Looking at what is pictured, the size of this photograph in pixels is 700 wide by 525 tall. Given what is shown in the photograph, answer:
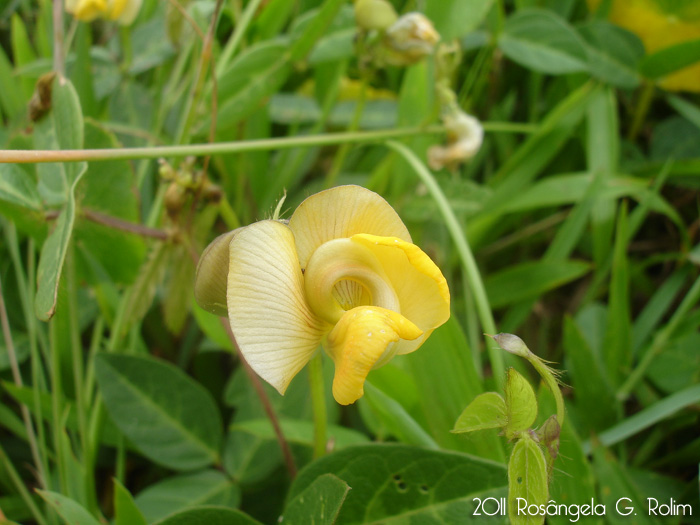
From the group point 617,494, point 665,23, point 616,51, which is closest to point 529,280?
point 617,494

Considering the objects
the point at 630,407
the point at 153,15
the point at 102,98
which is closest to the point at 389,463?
the point at 630,407

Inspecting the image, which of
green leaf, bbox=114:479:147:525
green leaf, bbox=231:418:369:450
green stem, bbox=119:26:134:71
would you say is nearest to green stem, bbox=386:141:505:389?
green leaf, bbox=231:418:369:450

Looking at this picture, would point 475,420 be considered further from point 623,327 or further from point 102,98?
point 102,98

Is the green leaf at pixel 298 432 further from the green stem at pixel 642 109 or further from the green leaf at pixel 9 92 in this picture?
the green stem at pixel 642 109

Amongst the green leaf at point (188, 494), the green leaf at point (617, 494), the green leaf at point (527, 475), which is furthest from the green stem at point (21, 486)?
the green leaf at point (617, 494)

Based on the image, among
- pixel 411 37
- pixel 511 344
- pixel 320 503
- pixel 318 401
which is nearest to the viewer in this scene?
pixel 511 344

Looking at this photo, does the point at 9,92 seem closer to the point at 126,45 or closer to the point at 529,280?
the point at 126,45
